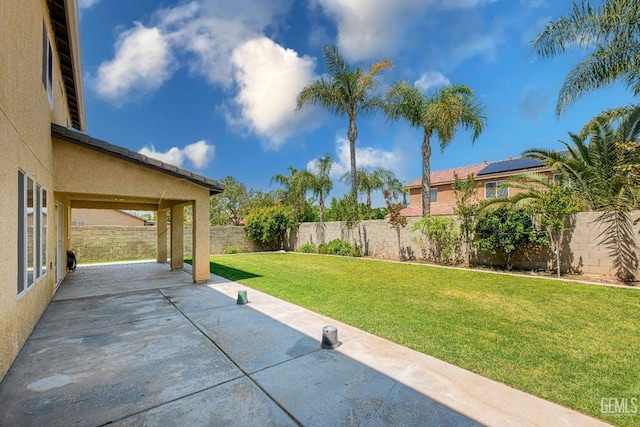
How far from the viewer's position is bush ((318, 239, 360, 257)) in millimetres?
17730

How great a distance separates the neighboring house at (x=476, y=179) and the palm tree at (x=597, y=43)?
11.3 metres

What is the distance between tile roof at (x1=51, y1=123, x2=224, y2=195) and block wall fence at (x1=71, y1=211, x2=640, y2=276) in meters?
10.1

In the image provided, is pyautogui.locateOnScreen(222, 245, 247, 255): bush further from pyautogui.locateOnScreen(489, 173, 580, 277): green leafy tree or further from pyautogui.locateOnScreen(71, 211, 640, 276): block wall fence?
pyautogui.locateOnScreen(489, 173, 580, 277): green leafy tree

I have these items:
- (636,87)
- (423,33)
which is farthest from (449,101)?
(636,87)

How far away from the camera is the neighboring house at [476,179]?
72.1 ft

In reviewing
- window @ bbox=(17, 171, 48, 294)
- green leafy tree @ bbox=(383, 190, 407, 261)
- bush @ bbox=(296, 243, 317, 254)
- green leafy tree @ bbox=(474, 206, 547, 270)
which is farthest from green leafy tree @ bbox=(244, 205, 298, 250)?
window @ bbox=(17, 171, 48, 294)

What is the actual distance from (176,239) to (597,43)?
55.7ft

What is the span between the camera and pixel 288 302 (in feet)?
23.7

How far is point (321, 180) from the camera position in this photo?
81.6ft

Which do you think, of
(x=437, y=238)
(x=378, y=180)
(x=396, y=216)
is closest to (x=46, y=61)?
(x=396, y=216)

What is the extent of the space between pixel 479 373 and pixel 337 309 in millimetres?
3305

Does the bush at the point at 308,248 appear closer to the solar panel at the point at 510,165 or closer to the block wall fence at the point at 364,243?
the block wall fence at the point at 364,243

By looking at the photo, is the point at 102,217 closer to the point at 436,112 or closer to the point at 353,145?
the point at 353,145

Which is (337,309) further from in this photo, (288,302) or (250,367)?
(250,367)
